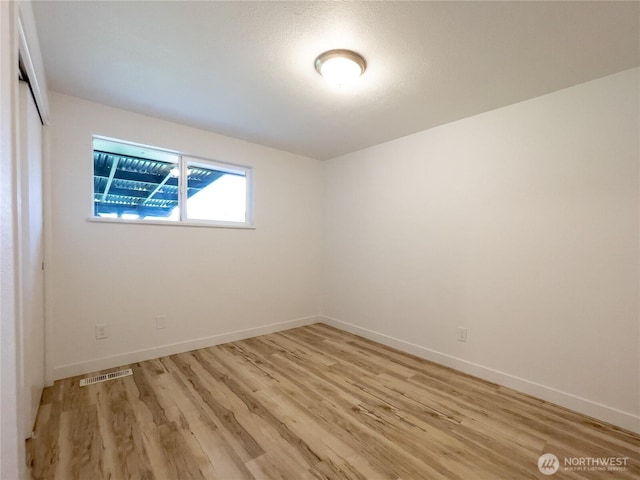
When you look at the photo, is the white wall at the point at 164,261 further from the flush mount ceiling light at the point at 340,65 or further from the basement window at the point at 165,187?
the flush mount ceiling light at the point at 340,65

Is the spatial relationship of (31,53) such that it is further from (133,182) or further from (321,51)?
(321,51)

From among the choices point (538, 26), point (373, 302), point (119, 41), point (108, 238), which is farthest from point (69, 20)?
point (373, 302)

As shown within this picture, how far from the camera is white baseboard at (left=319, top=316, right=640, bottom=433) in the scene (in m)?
1.85

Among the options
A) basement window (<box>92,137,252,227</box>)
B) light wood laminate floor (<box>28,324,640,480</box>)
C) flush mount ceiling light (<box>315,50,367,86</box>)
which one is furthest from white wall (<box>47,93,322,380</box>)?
flush mount ceiling light (<box>315,50,367,86</box>)

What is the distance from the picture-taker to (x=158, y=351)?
278cm

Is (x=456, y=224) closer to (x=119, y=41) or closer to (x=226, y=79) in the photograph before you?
(x=226, y=79)

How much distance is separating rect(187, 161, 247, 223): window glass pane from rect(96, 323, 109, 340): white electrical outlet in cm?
124

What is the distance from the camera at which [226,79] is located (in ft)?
6.71

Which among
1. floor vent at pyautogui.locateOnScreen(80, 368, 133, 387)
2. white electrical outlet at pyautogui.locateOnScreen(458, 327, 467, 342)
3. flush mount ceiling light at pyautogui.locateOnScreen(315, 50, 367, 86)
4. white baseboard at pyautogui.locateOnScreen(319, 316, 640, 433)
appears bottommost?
floor vent at pyautogui.locateOnScreen(80, 368, 133, 387)

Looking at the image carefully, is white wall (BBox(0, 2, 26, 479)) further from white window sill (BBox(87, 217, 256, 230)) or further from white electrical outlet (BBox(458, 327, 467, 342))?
white electrical outlet (BBox(458, 327, 467, 342))

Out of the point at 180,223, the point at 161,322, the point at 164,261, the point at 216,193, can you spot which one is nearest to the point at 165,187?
the point at 180,223

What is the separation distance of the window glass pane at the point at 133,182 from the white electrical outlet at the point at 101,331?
0.96 meters

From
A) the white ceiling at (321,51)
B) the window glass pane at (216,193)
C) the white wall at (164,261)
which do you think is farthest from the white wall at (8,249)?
the window glass pane at (216,193)

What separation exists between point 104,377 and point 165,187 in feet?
5.92
